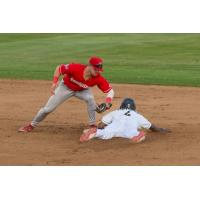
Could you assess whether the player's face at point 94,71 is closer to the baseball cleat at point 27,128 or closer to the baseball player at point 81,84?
the baseball player at point 81,84

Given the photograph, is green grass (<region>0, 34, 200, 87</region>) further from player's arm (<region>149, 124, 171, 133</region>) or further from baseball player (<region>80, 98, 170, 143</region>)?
baseball player (<region>80, 98, 170, 143</region>)

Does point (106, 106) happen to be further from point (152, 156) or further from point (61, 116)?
point (61, 116)

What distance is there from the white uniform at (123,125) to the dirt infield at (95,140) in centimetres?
15

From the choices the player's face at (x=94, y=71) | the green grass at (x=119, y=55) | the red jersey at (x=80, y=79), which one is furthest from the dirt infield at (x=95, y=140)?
the green grass at (x=119, y=55)

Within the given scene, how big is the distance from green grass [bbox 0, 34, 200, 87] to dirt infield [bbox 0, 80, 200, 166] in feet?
8.53

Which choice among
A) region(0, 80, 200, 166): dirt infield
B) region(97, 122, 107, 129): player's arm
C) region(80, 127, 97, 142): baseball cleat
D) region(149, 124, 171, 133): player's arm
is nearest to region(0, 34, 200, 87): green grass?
region(0, 80, 200, 166): dirt infield

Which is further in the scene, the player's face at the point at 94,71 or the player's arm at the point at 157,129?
the player's arm at the point at 157,129

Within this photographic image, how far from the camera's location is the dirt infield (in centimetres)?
1087

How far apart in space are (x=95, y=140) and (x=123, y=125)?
0.58m

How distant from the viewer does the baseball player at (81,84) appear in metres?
12.1

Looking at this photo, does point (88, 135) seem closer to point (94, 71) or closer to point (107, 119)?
point (107, 119)

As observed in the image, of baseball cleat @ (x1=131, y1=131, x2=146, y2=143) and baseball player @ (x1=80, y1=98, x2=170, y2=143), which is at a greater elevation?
baseball player @ (x1=80, y1=98, x2=170, y2=143)

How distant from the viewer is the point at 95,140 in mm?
12188

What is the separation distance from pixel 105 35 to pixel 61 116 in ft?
79.9
